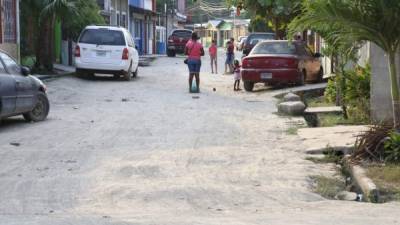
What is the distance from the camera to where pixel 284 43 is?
20.7 m

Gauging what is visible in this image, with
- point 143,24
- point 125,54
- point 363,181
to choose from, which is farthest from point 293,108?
point 143,24

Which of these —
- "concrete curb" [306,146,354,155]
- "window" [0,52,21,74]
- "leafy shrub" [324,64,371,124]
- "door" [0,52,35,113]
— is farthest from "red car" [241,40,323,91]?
"concrete curb" [306,146,354,155]

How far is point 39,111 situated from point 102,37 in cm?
997

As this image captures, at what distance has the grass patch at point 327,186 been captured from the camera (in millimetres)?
7953

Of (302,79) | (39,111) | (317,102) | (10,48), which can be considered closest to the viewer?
(39,111)

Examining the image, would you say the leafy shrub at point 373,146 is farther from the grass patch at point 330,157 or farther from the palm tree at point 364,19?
the grass patch at point 330,157

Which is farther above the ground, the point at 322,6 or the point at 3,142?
the point at 322,6

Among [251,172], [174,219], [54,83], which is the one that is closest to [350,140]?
[251,172]

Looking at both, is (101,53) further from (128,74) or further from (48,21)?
(48,21)

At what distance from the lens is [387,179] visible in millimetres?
8250

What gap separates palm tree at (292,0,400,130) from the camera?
8.98 m

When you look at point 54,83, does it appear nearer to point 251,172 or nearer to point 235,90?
point 235,90

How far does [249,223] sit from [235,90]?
15069 mm

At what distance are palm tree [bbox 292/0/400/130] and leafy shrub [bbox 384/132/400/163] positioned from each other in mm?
261
